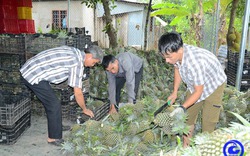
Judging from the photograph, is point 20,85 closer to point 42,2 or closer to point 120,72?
point 120,72

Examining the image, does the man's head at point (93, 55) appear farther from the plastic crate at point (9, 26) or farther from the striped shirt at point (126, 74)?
the plastic crate at point (9, 26)

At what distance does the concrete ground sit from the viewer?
147 inches

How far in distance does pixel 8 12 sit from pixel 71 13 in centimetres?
544

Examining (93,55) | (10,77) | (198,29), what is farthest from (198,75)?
(198,29)

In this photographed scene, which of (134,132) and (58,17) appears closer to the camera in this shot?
(134,132)

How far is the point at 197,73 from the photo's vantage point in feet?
9.18

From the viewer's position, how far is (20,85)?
5109mm

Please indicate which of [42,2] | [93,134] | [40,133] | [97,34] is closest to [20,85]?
[40,133]

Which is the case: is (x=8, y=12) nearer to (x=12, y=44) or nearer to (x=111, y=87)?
(x=12, y=44)

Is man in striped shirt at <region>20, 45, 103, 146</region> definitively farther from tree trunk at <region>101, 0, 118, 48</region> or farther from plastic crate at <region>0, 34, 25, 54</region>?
tree trunk at <region>101, 0, 118, 48</region>

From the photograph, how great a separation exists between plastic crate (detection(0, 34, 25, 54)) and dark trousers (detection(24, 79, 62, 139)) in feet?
4.88

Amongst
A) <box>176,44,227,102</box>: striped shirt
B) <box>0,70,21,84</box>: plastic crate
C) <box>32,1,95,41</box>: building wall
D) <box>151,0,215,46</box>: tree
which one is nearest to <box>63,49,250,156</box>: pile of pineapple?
<box>176,44,227,102</box>: striped shirt

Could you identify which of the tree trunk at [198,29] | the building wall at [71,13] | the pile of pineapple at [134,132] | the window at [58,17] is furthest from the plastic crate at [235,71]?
the window at [58,17]

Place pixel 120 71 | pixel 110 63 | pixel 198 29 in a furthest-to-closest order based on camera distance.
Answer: pixel 198 29 → pixel 120 71 → pixel 110 63
